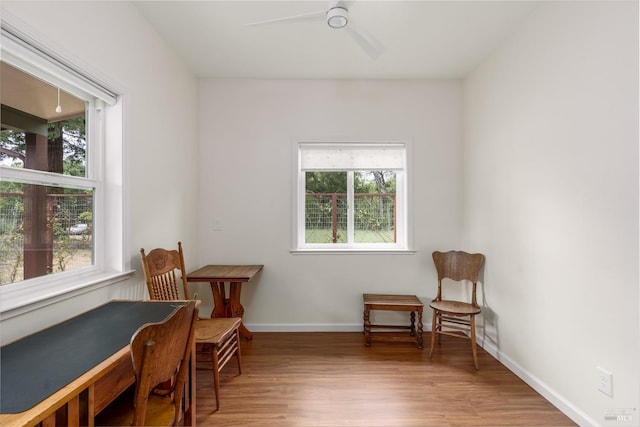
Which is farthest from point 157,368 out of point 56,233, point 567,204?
point 567,204

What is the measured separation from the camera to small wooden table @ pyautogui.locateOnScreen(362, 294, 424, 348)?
2576mm

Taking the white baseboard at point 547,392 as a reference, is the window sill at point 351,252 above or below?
above

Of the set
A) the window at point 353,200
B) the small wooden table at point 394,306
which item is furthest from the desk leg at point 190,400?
the window at point 353,200

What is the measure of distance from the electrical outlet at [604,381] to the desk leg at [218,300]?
104 inches

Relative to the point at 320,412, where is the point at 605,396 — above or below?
above

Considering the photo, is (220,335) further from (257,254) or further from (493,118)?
(493,118)

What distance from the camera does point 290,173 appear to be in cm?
297

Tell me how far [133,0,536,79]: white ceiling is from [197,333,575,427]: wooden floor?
2545 millimetres

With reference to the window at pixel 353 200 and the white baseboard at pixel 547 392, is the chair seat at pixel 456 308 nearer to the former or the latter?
the white baseboard at pixel 547 392

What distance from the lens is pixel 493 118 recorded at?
8.17 ft

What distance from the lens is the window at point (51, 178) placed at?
1264 mm

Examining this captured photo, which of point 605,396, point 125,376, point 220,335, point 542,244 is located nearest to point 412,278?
point 542,244

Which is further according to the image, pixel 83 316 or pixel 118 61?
pixel 118 61

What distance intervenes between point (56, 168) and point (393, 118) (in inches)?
110
